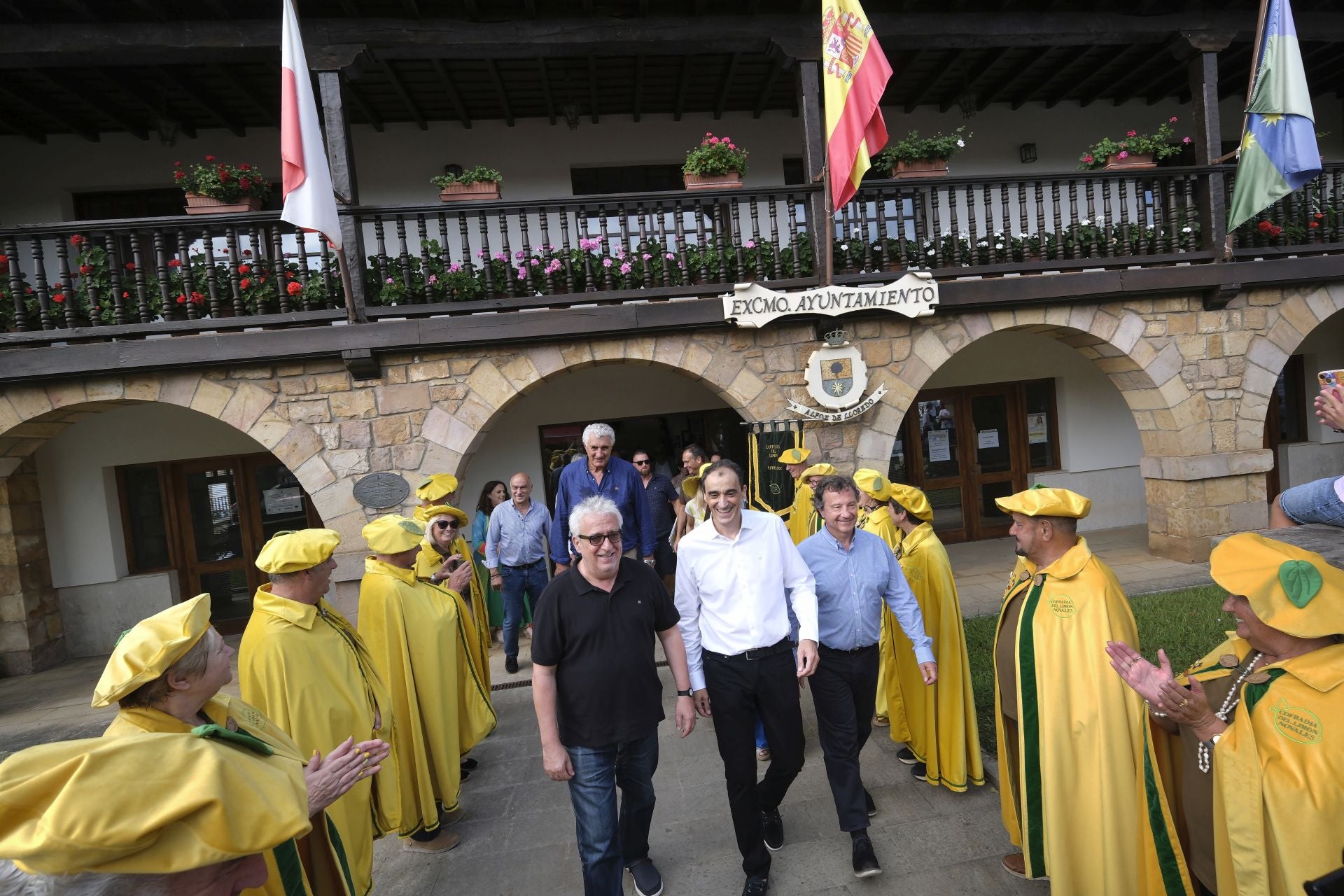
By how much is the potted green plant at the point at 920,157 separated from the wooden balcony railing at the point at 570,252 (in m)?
0.33

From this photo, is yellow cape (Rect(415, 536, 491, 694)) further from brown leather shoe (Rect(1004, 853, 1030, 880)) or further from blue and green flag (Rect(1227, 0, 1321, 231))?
blue and green flag (Rect(1227, 0, 1321, 231))

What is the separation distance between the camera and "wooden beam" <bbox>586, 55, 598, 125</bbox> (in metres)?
7.12

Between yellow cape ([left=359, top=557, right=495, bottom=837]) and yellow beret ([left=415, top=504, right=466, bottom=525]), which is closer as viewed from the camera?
yellow cape ([left=359, top=557, right=495, bottom=837])

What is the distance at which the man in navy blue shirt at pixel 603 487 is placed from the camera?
4.71m

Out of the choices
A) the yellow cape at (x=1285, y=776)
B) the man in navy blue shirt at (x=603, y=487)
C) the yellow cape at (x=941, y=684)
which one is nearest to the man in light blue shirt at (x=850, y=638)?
the yellow cape at (x=941, y=684)

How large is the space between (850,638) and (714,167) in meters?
5.29

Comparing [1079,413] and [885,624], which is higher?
[1079,413]

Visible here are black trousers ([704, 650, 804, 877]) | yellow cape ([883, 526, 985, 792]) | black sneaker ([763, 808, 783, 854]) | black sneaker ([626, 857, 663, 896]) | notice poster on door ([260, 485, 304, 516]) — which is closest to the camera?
black trousers ([704, 650, 804, 877])

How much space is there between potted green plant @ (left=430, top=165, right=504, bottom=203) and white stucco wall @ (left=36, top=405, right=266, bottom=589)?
4.08m

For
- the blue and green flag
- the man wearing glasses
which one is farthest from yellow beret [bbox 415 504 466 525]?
the blue and green flag

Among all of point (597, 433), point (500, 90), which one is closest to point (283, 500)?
point (500, 90)

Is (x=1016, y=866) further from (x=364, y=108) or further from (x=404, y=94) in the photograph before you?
(x=364, y=108)

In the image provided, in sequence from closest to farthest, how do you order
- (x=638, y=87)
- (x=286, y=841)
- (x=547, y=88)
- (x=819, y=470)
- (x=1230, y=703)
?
(x=286, y=841), (x=1230, y=703), (x=819, y=470), (x=547, y=88), (x=638, y=87)

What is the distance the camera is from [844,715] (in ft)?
9.82
